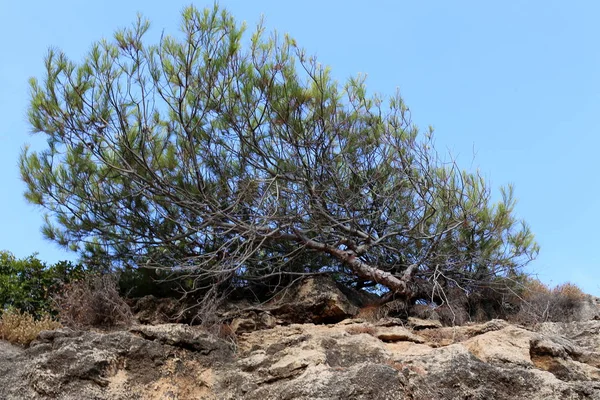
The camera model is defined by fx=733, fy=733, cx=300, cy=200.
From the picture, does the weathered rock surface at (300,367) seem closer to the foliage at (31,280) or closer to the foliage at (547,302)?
the foliage at (547,302)

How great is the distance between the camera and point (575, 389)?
19.7 feet

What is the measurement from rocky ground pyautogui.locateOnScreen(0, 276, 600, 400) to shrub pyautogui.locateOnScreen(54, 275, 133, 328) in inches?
44.4

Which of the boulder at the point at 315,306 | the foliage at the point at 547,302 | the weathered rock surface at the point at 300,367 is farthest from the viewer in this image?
the foliage at the point at 547,302

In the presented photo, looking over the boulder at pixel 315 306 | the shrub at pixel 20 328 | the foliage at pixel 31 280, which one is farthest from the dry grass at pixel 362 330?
the foliage at pixel 31 280

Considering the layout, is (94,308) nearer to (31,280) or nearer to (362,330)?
(31,280)

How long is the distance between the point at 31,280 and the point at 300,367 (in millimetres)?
4537

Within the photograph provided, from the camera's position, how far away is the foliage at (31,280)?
9008 millimetres

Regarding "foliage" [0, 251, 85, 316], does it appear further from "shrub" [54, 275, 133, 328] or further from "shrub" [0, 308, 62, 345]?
"shrub" [0, 308, 62, 345]

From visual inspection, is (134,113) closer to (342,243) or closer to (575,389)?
(342,243)

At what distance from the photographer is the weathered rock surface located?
234 inches

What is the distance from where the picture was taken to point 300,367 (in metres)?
6.36

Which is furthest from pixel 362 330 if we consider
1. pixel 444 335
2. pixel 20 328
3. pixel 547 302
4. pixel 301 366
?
pixel 20 328

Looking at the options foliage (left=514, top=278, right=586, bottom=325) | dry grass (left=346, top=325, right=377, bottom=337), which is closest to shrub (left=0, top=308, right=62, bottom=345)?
dry grass (left=346, top=325, right=377, bottom=337)

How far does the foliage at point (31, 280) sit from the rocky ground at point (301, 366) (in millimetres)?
1895
